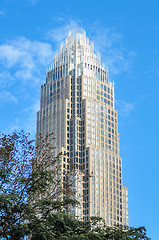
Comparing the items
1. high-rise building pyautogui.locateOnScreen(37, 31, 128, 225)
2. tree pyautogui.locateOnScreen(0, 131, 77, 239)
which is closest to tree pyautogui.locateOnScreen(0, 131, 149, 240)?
tree pyautogui.locateOnScreen(0, 131, 77, 239)

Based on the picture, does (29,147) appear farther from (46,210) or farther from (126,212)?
(126,212)

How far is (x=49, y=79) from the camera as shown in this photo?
196500mm

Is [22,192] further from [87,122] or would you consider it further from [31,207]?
[87,122]

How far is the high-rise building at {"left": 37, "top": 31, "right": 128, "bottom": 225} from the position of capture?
17388 centimetres

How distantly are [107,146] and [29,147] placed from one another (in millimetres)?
139026

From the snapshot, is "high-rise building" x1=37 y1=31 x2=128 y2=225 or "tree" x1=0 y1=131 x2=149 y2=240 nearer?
"tree" x1=0 y1=131 x2=149 y2=240

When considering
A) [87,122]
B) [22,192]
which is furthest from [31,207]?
[87,122]

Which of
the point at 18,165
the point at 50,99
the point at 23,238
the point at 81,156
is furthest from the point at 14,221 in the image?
the point at 50,99

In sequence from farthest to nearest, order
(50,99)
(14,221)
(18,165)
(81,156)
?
(50,99), (81,156), (18,165), (14,221)

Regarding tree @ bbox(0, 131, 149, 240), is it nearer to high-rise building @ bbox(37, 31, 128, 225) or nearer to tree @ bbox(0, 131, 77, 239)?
tree @ bbox(0, 131, 77, 239)

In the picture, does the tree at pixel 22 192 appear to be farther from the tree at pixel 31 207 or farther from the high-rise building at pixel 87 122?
the high-rise building at pixel 87 122

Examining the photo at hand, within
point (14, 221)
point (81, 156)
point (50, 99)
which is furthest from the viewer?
point (50, 99)

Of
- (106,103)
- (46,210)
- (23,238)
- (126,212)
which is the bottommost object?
(23,238)

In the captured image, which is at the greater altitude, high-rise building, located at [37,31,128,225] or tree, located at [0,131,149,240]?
high-rise building, located at [37,31,128,225]
